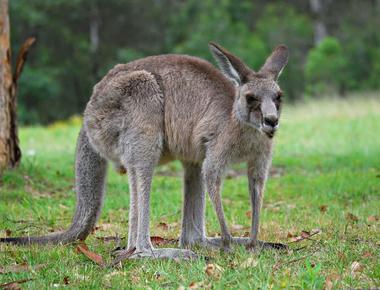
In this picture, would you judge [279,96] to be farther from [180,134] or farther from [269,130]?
[180,134]

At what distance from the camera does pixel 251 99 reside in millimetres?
5406

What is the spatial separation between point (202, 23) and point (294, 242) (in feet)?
86.3

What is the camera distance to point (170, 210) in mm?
7715

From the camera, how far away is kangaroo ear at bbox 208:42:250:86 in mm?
5473

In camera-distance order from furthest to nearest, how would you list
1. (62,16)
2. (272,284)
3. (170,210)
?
(62,16) → (170,210) → (272,284)

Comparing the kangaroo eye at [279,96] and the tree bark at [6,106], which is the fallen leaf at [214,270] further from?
the tree bark at [6,106]

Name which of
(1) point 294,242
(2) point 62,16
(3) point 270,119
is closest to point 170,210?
(1) point 294,242

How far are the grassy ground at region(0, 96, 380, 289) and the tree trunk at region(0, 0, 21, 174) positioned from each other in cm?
22

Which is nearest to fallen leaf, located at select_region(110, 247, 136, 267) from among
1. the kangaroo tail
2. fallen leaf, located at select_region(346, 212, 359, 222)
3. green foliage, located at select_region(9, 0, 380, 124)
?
the kangaroo tail

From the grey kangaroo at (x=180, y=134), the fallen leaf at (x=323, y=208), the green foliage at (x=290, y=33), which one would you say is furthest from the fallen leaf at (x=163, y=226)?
the green foliage at (x=290, y=33)

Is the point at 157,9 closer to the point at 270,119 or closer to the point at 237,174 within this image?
the point at 237,174

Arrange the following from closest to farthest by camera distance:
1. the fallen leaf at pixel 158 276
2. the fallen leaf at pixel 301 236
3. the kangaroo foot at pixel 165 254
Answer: the fallen leaf at pixel 158 276, the kangaroo foot at pixel 165 254, the fallen leaf at pixel 301 236

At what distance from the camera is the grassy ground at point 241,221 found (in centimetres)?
465

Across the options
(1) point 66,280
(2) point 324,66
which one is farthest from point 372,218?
(2) point 324,66
